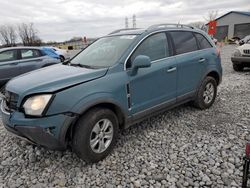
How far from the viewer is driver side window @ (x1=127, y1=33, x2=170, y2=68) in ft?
11.5

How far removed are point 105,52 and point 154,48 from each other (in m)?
0.82

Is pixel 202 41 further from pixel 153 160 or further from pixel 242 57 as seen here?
pixel 242 57

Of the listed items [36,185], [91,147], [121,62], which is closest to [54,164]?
[36,185]

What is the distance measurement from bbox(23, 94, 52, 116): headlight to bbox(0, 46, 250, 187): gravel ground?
2.89ft

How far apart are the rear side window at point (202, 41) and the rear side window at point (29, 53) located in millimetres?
6143

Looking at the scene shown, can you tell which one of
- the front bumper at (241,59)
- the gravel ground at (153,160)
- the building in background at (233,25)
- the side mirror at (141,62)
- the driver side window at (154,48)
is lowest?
the gravel ground at (153,160)

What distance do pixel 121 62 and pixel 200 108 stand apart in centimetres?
237

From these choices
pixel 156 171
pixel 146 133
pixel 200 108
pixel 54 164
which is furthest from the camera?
pixel 200 108

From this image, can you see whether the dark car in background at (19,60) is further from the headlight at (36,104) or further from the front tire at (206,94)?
the front tire at (206,94)

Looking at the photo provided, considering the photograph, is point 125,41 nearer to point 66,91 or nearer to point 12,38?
point 66,91

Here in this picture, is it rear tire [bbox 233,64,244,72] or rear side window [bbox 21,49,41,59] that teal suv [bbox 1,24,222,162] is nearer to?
rear side window [bbox 21,49,41,59]

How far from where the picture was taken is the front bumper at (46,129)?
2635mm

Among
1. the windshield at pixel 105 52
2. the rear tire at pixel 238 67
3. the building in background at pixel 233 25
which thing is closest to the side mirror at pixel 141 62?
the windshield at pixel 105 52

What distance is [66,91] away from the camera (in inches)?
107
